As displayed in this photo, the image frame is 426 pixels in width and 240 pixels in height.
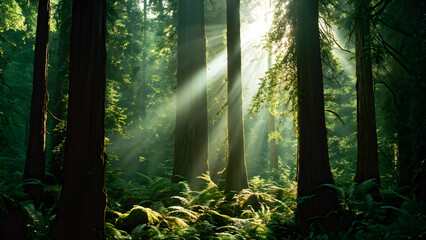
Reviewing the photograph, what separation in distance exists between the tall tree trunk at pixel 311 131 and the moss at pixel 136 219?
2.90 metres

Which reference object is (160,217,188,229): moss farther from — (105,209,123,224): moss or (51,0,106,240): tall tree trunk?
(51,0,106,240): tall tree trunk

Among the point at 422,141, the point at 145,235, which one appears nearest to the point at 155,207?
the point at 145,235

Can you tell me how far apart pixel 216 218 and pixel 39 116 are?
14.8 feet

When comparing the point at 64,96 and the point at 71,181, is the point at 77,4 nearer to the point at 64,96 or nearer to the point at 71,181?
the point at 71,181

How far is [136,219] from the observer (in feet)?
17.3

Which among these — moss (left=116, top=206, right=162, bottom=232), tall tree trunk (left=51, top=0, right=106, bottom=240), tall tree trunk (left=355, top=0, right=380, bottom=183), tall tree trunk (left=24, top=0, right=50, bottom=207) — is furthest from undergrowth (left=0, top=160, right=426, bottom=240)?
tall tree trunk (left=355, top=0, right=380, bottom=183)

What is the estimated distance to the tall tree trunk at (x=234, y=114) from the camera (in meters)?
7.77

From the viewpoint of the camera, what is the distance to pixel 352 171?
55.8 feet

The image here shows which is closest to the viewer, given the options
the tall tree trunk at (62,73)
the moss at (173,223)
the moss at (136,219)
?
the moss at (136,219)

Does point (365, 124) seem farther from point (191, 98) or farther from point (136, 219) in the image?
point (136, 219)

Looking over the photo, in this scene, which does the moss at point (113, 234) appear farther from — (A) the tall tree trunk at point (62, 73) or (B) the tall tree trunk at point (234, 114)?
(A) the tall tree trunk at point (62, 73)

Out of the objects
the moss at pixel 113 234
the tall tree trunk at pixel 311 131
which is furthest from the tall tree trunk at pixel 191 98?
the moss at pixel 113 234

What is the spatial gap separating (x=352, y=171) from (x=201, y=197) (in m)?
13.4

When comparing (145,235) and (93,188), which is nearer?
(93,188)
